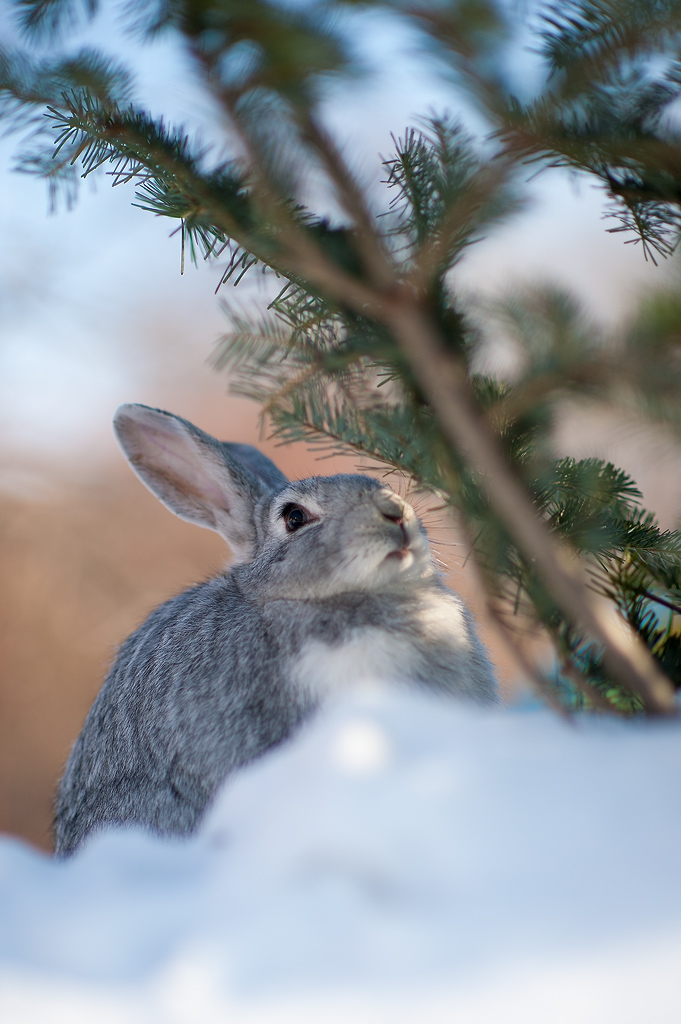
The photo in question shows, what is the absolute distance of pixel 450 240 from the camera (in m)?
0.77

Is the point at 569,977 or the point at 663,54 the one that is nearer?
the point at 569,977

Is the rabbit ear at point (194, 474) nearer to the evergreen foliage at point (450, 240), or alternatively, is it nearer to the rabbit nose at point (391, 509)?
the rabbit nose at point (391, 509)

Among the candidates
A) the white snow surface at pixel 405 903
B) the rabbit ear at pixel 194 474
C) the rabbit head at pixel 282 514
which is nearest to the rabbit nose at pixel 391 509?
the rabbit head at pixel 282 514

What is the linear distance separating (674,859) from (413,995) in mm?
238

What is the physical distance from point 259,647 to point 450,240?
715mm

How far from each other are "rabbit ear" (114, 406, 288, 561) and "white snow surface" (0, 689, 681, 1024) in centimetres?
85

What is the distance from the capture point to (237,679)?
3.99 feet

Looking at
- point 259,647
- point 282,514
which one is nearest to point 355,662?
A: point 259,647

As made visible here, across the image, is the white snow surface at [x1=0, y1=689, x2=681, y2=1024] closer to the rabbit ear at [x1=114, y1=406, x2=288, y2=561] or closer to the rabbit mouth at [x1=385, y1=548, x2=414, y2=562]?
the rabbit mouth at [x1=385, y1=548, x2=414, y2=562]

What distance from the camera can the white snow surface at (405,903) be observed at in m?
0.59

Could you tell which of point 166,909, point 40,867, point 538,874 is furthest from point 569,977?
point 40,867

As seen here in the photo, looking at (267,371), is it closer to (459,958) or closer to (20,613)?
(459,958)

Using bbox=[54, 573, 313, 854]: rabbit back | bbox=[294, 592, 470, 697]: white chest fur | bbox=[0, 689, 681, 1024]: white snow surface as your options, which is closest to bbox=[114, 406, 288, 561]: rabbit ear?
bbox=[54, 573, 313, 854]: rabbit back

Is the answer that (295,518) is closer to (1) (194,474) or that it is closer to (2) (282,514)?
(2) (282,514)
